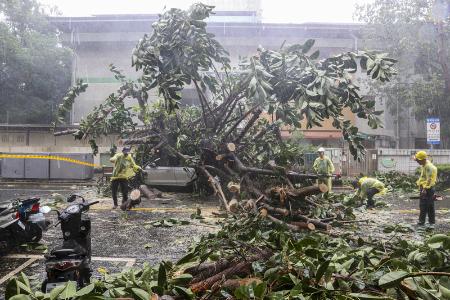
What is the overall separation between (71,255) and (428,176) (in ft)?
20.7

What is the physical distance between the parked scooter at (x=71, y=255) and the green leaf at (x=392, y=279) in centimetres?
Result: 224

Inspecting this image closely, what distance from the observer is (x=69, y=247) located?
135 inches

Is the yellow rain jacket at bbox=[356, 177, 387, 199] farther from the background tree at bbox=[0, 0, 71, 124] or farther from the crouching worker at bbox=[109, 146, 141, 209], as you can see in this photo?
the background tree at bbox=[0, 0, 71, 124]

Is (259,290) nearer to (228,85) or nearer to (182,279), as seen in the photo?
(182,279)

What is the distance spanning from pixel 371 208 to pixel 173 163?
17.2ft

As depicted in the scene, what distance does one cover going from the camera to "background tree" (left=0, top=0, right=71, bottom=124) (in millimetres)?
18922

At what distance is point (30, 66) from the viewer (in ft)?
63.0

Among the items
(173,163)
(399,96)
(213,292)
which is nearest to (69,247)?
(213,292)

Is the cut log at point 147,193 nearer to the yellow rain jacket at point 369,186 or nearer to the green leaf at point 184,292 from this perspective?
the yellow rain jacket at point 369,186

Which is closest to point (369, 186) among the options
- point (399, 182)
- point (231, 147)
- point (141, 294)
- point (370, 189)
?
point (370, 189)

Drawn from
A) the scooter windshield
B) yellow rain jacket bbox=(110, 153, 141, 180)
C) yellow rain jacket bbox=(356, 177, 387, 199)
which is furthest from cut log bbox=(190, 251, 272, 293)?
yellow rain jacket bbox=(356, 177, 387, 199)

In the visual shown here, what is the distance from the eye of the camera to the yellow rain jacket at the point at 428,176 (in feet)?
23.1

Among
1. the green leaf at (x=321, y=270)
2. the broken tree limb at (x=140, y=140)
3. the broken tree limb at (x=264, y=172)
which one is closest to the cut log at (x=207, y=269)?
the green leaf at (x=321, y=270)

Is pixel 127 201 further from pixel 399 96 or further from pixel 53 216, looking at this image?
pixel 399 96
